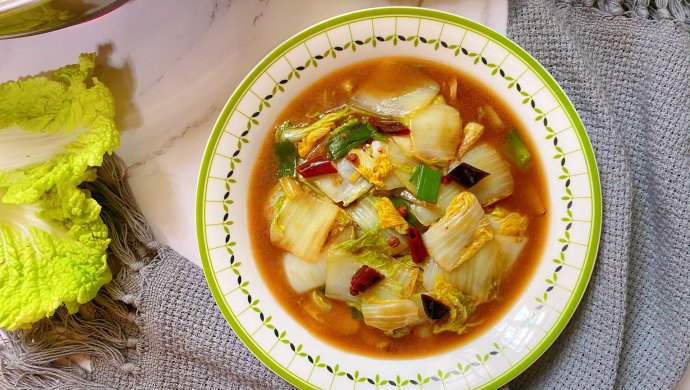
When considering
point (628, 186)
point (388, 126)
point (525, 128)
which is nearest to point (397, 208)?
point (388, 126)

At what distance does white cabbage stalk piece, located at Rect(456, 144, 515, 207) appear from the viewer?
1943mm

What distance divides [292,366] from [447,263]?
0.58m

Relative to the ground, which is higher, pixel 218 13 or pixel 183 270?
pixel 218 13

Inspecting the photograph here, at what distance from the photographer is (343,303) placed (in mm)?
2000

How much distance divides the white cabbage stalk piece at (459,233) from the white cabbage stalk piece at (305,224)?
320mm

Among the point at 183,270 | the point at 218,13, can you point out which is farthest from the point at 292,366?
the point at 218,13

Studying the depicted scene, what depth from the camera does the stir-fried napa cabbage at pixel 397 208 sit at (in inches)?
75.7

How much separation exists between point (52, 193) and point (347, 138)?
0.96 metres

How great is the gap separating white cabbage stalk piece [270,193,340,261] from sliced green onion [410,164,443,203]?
27cm

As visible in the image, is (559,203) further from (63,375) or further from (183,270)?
(63,375)

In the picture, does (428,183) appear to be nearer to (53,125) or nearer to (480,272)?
(480,272)

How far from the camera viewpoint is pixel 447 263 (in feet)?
6.30

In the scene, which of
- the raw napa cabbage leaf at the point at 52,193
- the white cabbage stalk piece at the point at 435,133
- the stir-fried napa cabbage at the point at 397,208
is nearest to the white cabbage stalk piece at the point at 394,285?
the stir-fried napa cabbage at the point at 397,208

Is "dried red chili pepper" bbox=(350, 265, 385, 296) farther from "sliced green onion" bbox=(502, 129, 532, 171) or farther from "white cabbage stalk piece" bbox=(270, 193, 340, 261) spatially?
"sliced green onion" bbox=(502, 129, 532, 171)
